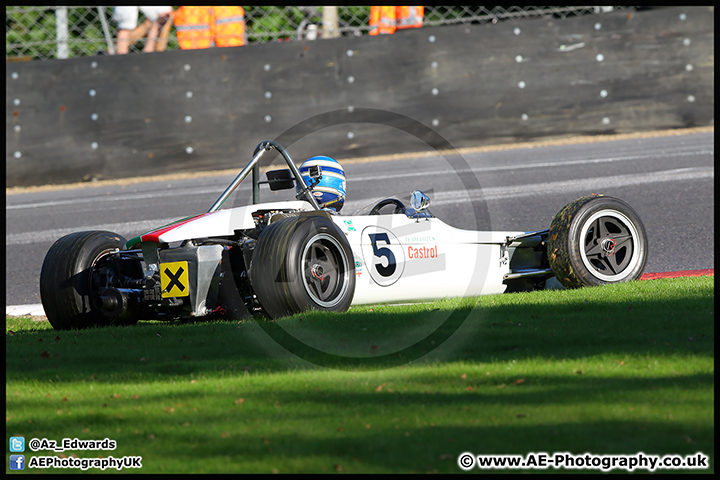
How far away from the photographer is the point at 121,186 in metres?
12.4

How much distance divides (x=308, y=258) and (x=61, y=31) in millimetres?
9571

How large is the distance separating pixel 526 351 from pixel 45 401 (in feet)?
7.53

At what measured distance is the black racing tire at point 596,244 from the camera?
6.28 meters

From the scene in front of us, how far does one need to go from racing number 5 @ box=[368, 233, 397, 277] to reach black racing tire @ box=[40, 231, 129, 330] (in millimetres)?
1762

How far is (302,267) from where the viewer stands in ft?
17.0

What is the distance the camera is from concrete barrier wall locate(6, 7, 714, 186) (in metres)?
12.4

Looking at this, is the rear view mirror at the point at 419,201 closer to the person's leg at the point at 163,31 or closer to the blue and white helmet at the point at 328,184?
the blue and white helmet at the point at 328,184

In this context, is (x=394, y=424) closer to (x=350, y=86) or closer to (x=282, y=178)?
(x=282, y=178)

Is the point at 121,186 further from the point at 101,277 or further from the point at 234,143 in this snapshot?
the point at 101,277

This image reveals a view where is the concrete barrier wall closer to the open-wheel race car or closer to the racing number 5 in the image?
the open-wheel race car

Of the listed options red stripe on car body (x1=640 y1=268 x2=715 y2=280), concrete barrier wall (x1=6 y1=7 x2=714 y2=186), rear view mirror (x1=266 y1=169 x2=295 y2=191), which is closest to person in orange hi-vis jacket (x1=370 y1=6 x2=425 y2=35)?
concrete barrier wall (x1=6 y1=7 x2=714 y2=186)

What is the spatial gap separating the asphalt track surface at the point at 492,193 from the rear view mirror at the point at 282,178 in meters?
1.41

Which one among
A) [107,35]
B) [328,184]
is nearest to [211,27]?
[107,35]

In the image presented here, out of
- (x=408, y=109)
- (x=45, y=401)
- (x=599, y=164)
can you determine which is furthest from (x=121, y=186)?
(x=45, y=401)
